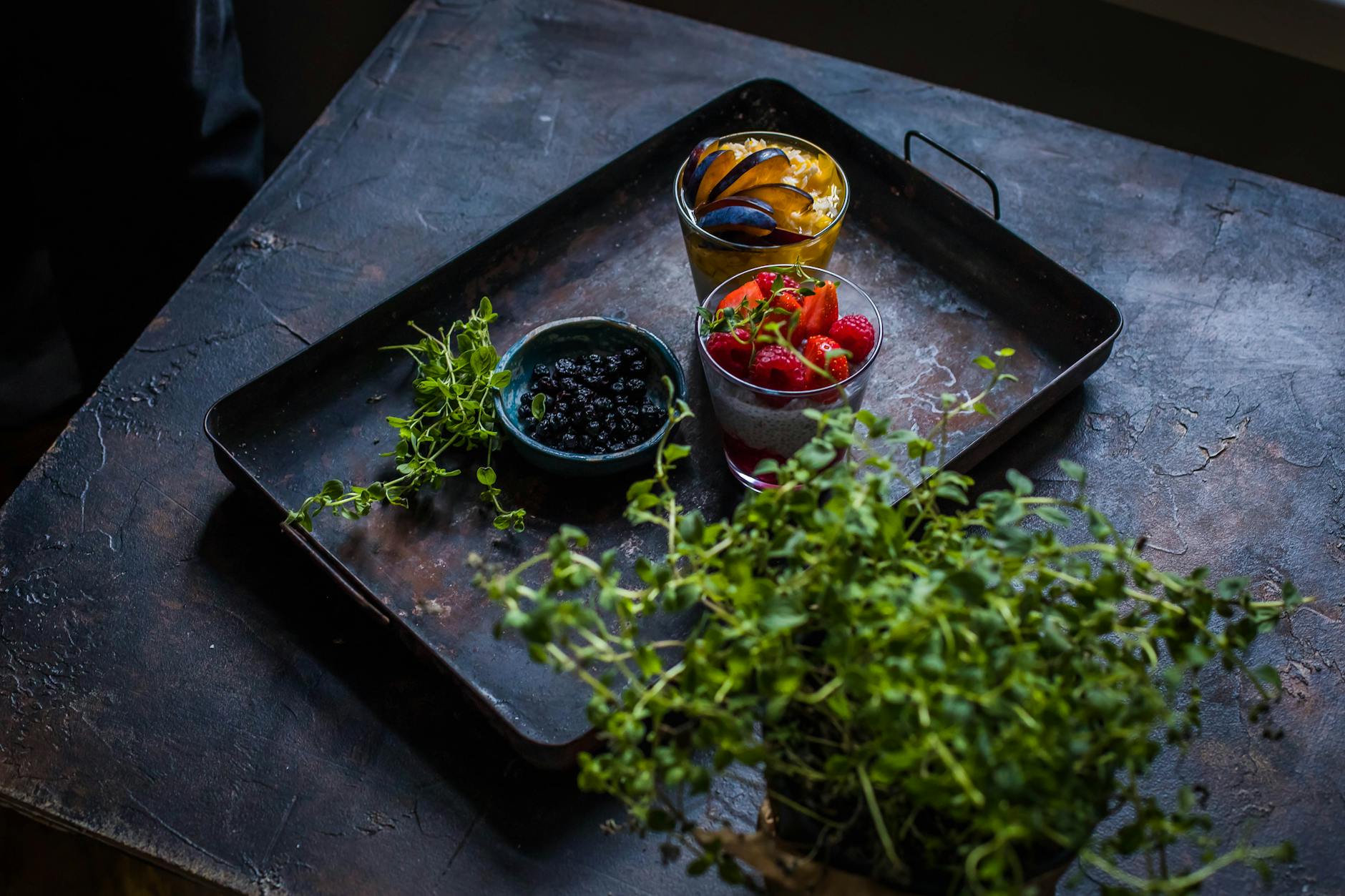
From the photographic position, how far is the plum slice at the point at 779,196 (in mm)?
1227

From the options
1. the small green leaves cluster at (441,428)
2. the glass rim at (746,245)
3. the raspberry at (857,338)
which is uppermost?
the glass rim at (746,245)

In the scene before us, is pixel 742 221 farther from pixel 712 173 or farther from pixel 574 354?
pixel 574 354

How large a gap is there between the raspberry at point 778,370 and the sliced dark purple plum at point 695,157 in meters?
0.30

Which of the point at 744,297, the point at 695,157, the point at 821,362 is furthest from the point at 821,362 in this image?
the point at 695,157

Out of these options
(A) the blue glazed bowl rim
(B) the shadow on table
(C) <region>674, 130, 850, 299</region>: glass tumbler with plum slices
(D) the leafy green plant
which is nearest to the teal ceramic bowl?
(A) the blue glazed bowl rim

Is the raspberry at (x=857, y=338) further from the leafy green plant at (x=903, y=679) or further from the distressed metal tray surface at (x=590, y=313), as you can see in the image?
the leafy green plant at (x=903, y=679)

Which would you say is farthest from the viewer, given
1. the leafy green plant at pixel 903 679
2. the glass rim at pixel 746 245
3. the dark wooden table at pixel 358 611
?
the glass rim at pixel 746 245

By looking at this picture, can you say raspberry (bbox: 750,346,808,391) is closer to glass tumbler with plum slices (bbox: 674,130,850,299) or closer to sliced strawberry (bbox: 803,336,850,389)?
sliced strawberry (bbox: 803,336,850,389)

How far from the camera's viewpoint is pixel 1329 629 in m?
1.07

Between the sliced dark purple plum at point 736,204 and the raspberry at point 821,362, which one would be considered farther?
the sliced dark purple plum at point 736,204

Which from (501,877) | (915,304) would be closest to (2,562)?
(501,877)

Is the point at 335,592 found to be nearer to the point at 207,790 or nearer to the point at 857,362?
the point at 207,790

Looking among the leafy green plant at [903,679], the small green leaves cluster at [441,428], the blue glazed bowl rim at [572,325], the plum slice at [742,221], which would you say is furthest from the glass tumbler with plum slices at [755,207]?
the leafy green plant at [903,679]

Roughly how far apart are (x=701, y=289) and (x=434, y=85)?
579 millimetres
